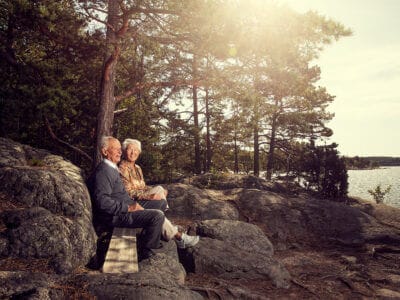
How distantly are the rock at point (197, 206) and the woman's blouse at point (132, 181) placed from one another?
12.0 feet

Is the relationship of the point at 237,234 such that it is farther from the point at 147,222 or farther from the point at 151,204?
the point at 147,222

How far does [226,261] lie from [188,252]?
74 centimetres

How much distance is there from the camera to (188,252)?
597 cm

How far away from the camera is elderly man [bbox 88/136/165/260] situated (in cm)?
444

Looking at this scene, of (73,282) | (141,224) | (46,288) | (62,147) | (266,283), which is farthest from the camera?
(62,147)

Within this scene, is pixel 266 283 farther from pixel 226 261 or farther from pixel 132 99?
→ pixel 132 99

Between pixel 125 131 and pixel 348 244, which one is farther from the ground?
pixel 125 131

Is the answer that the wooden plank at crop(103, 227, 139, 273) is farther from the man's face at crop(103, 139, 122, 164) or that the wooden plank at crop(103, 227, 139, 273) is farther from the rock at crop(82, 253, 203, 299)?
the man's face at crop(103, 139, 122, 164)

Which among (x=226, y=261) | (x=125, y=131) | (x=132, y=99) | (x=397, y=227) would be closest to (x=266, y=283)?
(x=226, y=261)

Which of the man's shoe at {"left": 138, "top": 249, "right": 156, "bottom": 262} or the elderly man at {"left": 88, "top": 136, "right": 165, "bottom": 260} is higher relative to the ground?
the elderly man at {"left": 88, "top": 136, "right": 165, "bottom": 260}

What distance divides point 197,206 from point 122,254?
5705mm

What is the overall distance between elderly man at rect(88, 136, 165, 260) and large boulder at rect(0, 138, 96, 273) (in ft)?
0.94

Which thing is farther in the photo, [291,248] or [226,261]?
[291,248]

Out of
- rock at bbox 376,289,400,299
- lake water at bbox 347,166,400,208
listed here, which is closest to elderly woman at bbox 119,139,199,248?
rock at bbox 376,289,400,299
